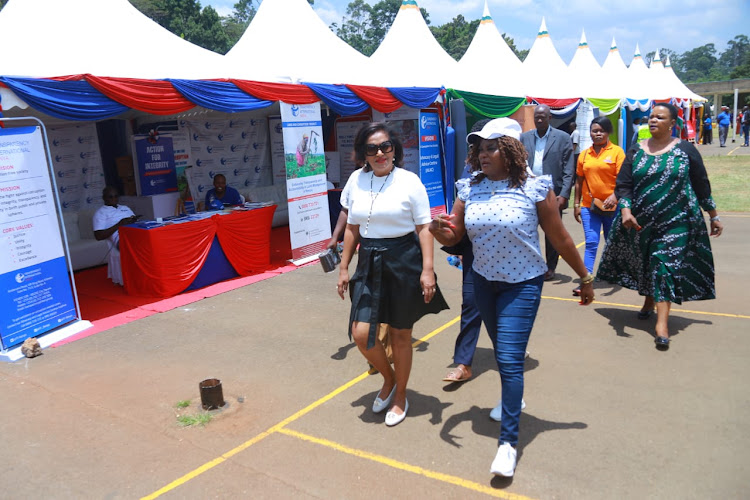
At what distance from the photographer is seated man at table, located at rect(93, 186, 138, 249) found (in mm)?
7199

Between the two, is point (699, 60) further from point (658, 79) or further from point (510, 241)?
point (510, 241)

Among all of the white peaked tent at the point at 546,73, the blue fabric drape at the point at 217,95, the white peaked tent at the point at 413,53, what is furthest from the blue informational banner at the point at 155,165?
the white peaked tent at the point at 546,73

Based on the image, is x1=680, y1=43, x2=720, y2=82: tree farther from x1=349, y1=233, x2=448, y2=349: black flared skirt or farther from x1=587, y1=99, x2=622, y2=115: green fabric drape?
x1=349, y1=233, x2=448, y2=349: black flared skirt

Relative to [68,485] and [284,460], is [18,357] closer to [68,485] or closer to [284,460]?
[68,485]

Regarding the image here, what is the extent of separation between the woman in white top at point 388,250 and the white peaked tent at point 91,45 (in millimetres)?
4198

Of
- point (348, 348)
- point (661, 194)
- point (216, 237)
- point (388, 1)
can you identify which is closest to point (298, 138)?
point (216, 237)

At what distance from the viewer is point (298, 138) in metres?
8.17

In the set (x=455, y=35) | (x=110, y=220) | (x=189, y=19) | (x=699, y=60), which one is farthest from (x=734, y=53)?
(x=110, y=220)

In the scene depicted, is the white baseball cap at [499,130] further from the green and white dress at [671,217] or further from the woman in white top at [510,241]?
the green and white dress at [671,217]

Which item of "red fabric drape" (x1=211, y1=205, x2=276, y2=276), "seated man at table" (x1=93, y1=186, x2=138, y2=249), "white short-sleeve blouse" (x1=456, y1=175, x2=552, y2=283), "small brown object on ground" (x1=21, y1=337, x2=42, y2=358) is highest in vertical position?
"white short-sleeve blouse" (x1=456, y1=175, x2=552, y2=283)

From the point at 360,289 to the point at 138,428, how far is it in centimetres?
176

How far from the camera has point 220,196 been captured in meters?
8.69

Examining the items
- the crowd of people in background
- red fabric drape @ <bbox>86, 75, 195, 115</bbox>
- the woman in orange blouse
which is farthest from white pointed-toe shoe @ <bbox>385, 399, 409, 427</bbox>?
red fabric drape @ <bbox>86, 75, 195, 115</bbox>

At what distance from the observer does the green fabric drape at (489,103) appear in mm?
11484
